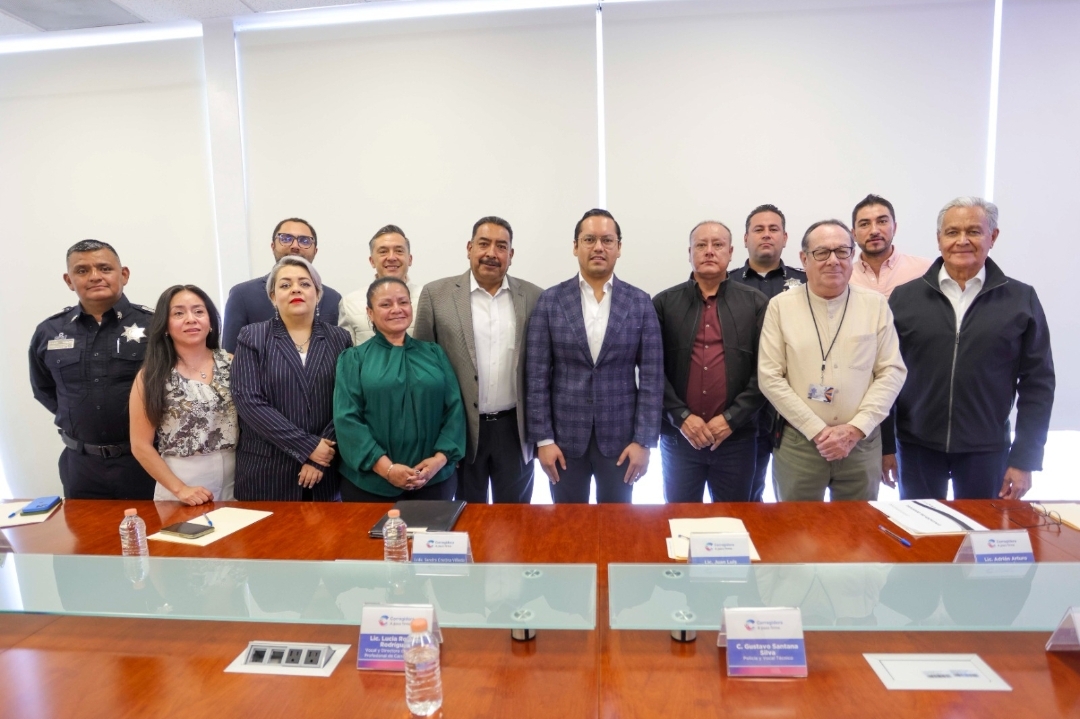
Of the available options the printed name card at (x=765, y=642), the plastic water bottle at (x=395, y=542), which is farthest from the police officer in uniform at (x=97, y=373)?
the printed name card at (x=765, y=642)

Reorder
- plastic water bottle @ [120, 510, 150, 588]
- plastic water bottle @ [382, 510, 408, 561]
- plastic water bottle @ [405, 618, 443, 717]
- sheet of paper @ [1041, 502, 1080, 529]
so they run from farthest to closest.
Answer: sheet of paper @ [1041, 502, 1080, 529] → plastic water bottle @ [120, 510, 150, 588] → plastic water bottle @ [382, 510, 408, 561] → plastic water bottle @ [405, 618, 443, 717]

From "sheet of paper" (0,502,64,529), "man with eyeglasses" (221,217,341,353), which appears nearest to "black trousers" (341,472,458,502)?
"sheet of paper" (0,502,64,529)

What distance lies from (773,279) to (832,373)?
96cm

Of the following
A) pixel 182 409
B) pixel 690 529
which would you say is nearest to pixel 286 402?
pixel 182 409

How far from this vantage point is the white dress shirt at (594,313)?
111 inches

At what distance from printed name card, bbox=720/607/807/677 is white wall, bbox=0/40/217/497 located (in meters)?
4.39

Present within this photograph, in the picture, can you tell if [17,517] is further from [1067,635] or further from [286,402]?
[1067,635]

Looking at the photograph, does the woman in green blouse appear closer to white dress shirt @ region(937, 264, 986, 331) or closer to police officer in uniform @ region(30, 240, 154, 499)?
police officer in uniform @ region(30, 240, 154, 499)

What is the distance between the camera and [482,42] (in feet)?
13.3

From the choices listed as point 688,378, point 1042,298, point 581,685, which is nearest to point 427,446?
point 688,378

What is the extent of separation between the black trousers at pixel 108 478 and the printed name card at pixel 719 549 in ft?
8.21

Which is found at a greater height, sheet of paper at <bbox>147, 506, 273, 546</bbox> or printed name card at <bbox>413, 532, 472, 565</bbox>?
printed name card at <bbox>413, 532, 472, 565</bbox>

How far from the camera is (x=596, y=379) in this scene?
2760mm

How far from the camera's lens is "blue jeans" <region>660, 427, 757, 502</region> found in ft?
9.31
